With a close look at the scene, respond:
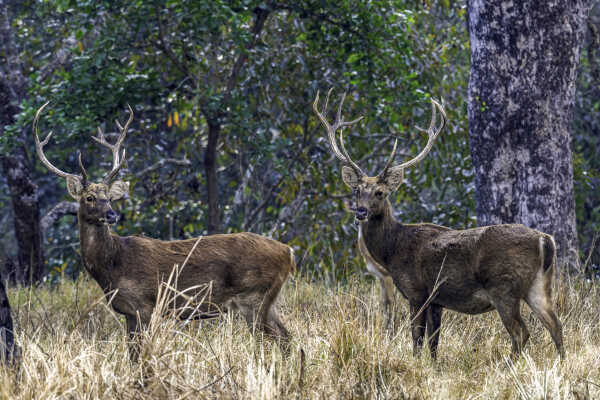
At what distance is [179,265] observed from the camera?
635 centimetres

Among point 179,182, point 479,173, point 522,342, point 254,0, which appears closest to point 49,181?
point 179,182

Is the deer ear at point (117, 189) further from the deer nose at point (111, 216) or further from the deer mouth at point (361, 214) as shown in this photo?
the deer mouth at point (361, 214)

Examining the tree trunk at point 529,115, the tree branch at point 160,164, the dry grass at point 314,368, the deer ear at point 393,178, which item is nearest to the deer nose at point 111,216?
the dry grass at point 314,368

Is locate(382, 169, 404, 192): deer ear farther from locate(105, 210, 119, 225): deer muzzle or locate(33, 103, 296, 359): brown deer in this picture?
locate(105, 210, 119, 225): deer muzzle

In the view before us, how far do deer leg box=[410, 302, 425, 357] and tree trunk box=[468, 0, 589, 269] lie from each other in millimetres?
2019

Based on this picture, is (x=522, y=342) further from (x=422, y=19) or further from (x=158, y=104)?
(x=422, y=19)

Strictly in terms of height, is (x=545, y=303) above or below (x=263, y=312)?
above

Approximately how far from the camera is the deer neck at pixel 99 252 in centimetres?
625

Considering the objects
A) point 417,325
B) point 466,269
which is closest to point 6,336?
point 417,325

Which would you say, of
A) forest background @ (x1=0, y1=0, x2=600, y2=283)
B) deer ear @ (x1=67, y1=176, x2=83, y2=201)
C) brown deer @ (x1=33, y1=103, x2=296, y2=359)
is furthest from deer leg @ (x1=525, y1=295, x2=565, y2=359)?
deer ear @ (x1=67, y1=176, x2=83, y2=201)

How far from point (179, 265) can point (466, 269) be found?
7.24 ft

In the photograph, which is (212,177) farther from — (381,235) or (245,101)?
(381,235)

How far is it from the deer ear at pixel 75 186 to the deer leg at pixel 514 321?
3.31m

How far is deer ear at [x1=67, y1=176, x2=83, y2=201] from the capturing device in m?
6.38
